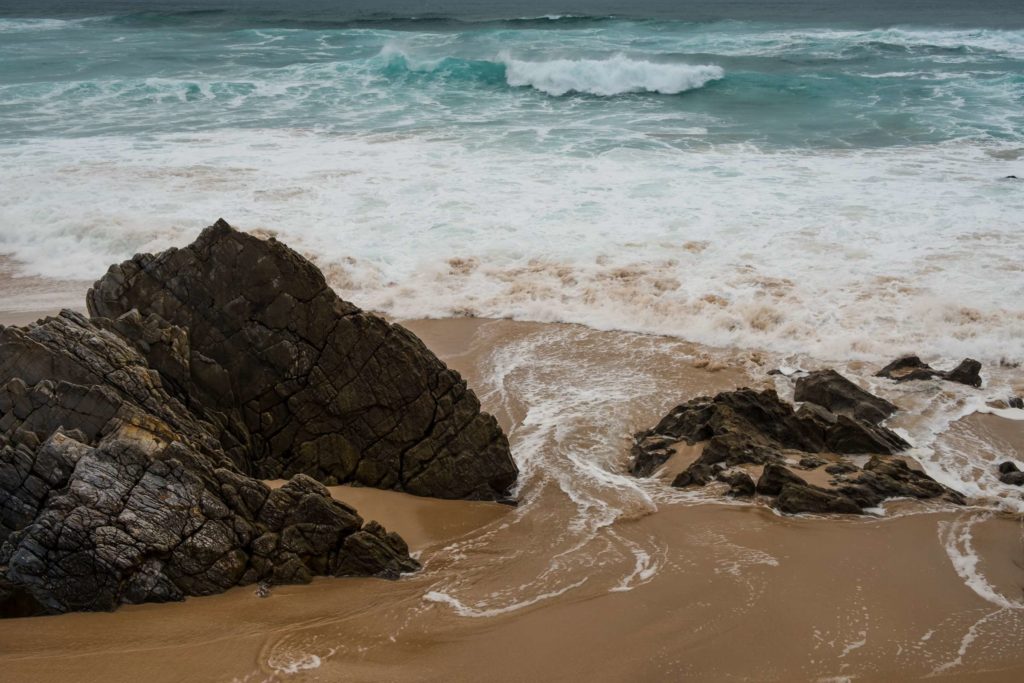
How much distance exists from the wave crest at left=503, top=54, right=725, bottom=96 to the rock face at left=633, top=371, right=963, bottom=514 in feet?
81.4

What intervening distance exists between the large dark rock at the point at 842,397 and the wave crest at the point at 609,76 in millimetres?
24318

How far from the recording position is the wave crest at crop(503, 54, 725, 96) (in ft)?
113

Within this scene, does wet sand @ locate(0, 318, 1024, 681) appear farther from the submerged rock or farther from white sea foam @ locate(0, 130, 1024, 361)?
white sea foam @ locate(0, 130, 1024, 361)

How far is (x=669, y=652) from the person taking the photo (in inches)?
250

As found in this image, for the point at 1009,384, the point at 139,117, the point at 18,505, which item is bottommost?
the point at 1009,384

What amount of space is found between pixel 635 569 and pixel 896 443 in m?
4.14

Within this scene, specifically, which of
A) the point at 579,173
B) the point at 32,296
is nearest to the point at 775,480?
the point at 32,296

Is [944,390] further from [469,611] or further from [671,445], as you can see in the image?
[469,611]

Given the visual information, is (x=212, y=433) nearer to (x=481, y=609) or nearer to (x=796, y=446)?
(x=481, y=609)

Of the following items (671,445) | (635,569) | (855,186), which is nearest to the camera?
(635,569)

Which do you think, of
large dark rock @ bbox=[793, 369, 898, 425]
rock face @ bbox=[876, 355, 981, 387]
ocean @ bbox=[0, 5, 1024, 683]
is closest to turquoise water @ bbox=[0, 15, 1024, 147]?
ocean @ bbox=[0, 5, 1024, 683]

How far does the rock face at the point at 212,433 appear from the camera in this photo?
6.40 meters

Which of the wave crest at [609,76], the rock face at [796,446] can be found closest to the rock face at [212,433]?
the rock face at [796,446]

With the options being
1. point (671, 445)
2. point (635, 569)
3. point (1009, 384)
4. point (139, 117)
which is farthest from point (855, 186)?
point (139, 117)
